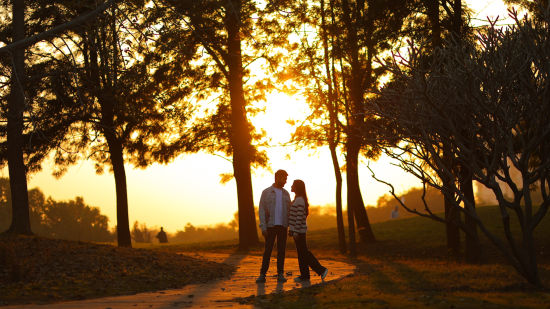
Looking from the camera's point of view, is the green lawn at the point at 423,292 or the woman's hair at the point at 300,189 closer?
the green lawn at the point at 423,292

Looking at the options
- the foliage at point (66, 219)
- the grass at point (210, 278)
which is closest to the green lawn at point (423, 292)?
the grass at point (210, 278)

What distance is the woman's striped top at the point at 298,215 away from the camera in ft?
37.1

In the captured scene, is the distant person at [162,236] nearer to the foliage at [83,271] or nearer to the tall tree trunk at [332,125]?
the tall tree trunk at [332,125]

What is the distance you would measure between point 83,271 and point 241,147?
14.2 m

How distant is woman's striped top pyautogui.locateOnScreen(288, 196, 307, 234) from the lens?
11.3m

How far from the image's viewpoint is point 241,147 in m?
26.7

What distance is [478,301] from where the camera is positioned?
7902 mm

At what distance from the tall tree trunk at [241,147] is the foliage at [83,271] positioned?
9989 mm

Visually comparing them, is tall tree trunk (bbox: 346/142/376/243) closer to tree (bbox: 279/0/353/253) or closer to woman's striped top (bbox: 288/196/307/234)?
tree (bbox: 279/0/353/253)

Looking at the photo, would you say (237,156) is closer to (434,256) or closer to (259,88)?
(259,88)

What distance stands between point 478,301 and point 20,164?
52.4ft

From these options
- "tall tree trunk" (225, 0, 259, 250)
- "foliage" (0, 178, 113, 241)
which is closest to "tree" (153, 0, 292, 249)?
"tall tree trunk" (225, 0, 259, 250)

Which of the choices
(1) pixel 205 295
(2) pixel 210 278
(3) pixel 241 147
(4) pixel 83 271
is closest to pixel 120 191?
(3) pixel 241 147

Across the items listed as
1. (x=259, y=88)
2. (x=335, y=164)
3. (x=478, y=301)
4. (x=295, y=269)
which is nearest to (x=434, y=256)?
(x=335, y=164)
